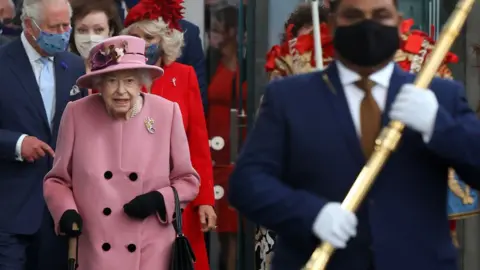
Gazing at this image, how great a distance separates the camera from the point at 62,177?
5188 millimetres

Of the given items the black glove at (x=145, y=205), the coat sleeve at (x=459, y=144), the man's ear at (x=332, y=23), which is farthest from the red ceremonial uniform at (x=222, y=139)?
the coat sleeve at (x=459, y=144)

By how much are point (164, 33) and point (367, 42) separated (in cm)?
323

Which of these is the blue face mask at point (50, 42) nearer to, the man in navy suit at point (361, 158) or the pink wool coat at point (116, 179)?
the pink wool coat at point (116, 179)

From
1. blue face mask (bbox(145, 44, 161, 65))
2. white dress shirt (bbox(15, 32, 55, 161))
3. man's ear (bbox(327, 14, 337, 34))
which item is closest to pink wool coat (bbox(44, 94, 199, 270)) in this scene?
white dress shirt (bbox(15, 32, 55, 161))

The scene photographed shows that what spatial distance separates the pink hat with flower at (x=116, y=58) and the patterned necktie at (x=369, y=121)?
2085 millimetres

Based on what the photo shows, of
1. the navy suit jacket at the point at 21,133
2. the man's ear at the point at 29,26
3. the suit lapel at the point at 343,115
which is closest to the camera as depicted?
the suit lapel at the point at 343,115

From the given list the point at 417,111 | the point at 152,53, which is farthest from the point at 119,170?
the point at 417,111

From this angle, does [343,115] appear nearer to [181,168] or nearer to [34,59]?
[181,168]

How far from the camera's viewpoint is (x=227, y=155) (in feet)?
23.9

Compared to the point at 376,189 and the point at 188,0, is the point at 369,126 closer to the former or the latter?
the point at 376,189

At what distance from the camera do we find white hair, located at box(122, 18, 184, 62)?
6387 millimetres

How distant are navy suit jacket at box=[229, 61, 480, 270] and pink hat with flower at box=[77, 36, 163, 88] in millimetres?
1998

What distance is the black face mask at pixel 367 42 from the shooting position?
10.7 ft

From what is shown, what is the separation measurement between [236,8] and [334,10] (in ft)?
12.0
